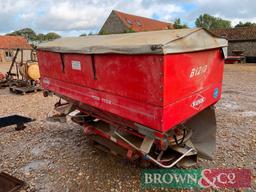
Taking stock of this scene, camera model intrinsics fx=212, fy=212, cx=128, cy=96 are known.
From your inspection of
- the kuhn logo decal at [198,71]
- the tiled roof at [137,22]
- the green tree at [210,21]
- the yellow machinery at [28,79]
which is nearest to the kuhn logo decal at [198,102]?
the kuhn logo decal at [198,71]

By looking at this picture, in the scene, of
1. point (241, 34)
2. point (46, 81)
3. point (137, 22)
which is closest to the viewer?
point (46, 81)

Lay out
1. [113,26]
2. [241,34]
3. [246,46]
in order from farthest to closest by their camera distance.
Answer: [113,26] → [241,34] → [246,46]

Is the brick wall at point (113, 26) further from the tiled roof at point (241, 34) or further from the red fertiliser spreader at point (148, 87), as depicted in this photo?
the red fertiliser spreader at point (148, 87)

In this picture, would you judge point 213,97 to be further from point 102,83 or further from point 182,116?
point 102,83

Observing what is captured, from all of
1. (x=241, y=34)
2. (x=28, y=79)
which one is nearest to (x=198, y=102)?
(x=28, y=79)

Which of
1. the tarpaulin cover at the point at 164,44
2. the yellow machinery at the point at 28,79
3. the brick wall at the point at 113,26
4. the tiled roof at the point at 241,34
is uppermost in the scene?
the brick wall at the point at 113,26

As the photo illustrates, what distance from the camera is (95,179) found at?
3.08 meters

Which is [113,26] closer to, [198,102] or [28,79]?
[28,79]

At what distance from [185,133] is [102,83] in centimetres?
144

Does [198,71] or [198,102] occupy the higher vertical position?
[198,71]

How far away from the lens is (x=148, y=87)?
7.07 ft

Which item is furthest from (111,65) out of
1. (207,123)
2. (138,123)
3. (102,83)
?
(207,123)
